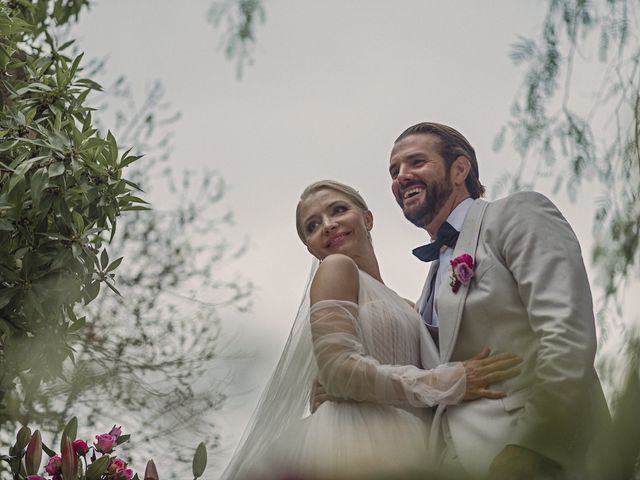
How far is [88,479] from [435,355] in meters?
0.99

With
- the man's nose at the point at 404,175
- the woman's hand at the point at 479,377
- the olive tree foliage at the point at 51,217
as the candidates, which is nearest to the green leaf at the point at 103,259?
the olive tree foliage at the point at 51,217

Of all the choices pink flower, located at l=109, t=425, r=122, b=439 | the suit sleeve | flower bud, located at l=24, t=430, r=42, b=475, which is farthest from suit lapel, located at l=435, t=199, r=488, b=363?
flower bud, located at l=24, t=430, r=42, b=475

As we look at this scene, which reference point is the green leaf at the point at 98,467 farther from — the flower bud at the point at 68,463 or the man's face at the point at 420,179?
the man's face at the point at 420,179

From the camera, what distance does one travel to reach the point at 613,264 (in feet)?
1.53

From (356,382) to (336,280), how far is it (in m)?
0.30

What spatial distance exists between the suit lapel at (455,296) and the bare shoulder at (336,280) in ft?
0.75

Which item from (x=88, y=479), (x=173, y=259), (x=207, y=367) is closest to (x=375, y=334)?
(x=88, y=479)

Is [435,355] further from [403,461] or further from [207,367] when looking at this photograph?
[403,461]

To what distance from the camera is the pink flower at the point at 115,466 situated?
237 centimetres

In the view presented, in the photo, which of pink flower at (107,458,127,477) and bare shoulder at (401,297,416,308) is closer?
pink flower at (107,458,127,477)

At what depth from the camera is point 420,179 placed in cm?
243

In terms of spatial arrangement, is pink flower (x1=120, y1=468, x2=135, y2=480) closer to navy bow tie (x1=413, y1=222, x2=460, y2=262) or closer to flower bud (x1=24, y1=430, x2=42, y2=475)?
flower bud (x1=24, y1=430, x2=42, y2=475)

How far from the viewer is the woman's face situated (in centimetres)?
248

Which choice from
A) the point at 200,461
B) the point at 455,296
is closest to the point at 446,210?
the point at 455,296
